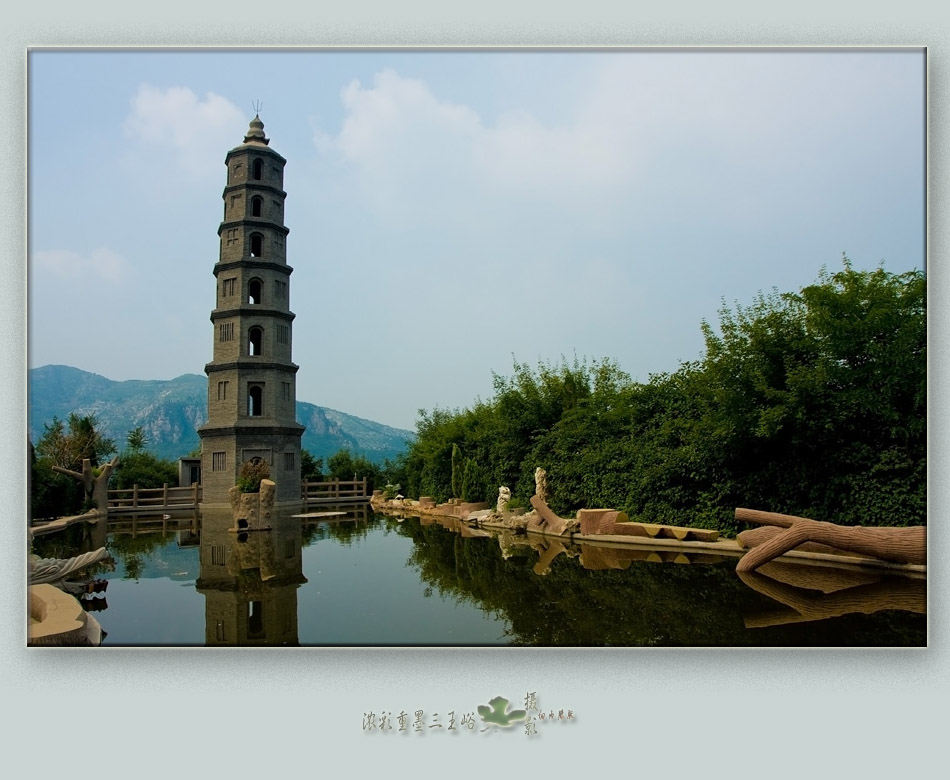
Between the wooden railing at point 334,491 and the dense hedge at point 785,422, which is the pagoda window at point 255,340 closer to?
the wooden railing at point 334,491

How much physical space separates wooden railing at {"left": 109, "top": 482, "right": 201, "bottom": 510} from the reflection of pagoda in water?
2542mm

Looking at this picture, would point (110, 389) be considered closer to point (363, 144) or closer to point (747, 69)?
point (363, 144)

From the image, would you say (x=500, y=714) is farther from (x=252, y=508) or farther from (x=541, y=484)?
(x=252, y=508)

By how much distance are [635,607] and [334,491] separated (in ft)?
50.5

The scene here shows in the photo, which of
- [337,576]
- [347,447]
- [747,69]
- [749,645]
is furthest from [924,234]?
[347,447]

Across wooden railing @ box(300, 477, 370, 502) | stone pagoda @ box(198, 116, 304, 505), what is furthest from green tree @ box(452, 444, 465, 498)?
wooden railing @ box(300, 477, 370, 502)

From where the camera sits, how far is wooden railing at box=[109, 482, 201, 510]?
13500 mm

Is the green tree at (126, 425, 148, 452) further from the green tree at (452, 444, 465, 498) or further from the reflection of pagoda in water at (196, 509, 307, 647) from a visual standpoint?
the green tree at (452, 444, 465, 498)

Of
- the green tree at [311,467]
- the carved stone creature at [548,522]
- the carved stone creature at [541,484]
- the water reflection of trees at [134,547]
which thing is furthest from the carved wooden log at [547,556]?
the green tree at [311,467]

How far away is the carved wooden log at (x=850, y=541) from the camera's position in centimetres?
571

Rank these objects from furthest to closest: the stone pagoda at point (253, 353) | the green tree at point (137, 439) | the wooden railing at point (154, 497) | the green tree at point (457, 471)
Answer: the stone pagoda at point (253, 353) → the green tree at point (457, 471) → the wooden railing at point (154, 497) → the green tree at point (137, 439)

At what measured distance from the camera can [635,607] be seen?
554 centimetres

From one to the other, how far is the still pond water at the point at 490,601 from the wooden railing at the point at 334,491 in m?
9.97

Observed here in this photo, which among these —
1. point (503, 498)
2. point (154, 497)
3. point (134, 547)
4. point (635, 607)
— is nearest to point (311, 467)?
point (154, 497)
